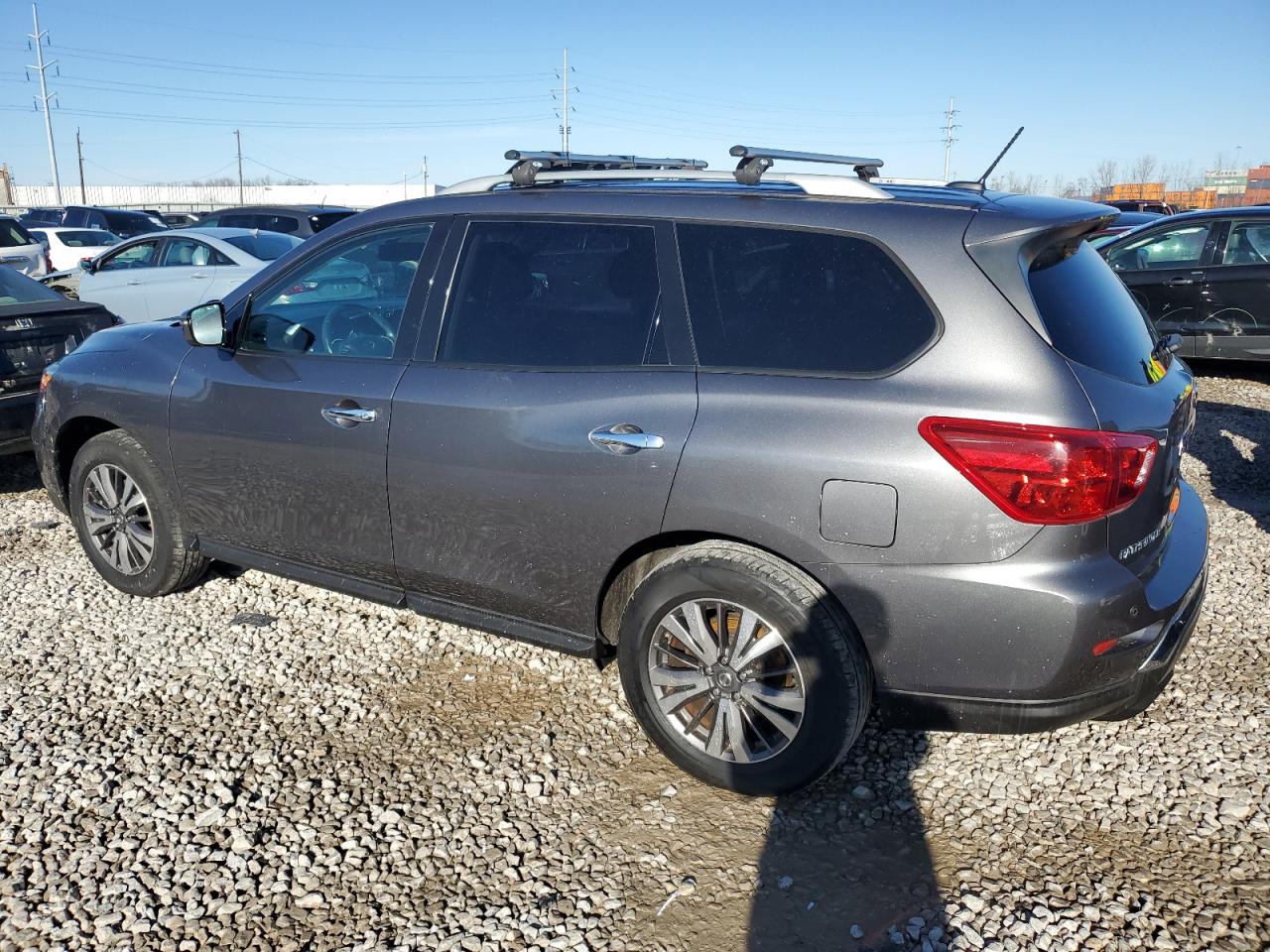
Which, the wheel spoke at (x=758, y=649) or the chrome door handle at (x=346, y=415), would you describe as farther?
the chrome door handle at (x=346, y=415)

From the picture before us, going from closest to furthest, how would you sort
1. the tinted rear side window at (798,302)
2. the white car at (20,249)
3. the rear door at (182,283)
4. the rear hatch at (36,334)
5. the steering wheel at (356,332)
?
1. the tinted rear side window at (798,302)
2. the steering wheel at (356,332)
3. the rear hatch at (36,334)
4. the rear door at (182,283)
5. the white car at (20,249)

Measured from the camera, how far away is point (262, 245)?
11836 millimetres

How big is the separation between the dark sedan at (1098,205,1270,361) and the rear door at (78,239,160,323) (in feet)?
34.7

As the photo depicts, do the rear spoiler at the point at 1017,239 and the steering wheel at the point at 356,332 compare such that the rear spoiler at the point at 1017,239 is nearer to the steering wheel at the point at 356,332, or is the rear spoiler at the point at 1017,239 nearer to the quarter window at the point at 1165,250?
the steering wheel at the point at 356,332

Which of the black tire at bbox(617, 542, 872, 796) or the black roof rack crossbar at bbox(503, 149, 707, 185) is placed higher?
the black roof rack crossbar at bbox(503, 149, 707, 185)

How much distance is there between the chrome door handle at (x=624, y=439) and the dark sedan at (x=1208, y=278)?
804 centimetres

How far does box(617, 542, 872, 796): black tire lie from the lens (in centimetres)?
287

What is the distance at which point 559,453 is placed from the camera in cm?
324

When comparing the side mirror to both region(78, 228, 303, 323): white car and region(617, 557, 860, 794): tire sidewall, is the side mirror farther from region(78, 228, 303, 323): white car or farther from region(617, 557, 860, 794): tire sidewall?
region(78, 228, 303, 323): white car

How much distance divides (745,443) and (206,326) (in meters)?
2.41

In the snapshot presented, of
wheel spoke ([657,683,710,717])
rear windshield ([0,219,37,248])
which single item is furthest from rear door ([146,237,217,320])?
wheel spoke ([657,683,710,717])

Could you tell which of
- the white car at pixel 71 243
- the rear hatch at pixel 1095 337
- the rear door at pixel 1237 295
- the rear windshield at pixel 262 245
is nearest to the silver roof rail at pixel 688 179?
the rear hatch at pixel 1095 337

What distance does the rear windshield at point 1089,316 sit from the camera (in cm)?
278

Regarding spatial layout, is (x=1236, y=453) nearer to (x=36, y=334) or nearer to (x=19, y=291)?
(x=36, y=334)
